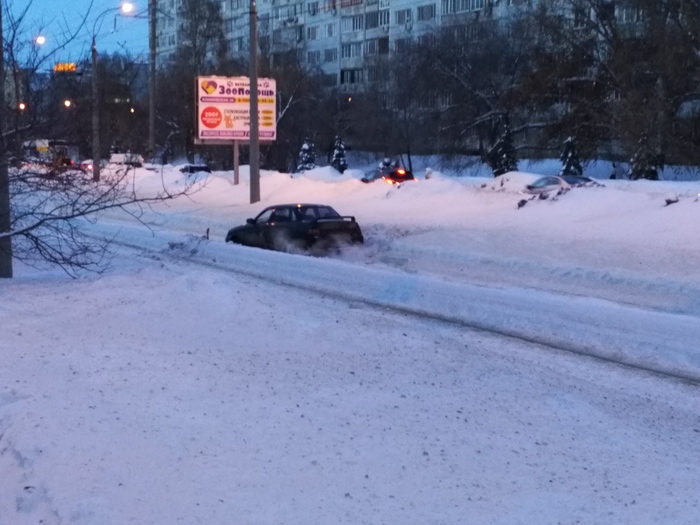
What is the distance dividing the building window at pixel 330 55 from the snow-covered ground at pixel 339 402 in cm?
7240

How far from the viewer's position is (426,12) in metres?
73.0

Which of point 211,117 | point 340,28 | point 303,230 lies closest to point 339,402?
point 303,230

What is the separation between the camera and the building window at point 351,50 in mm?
82550

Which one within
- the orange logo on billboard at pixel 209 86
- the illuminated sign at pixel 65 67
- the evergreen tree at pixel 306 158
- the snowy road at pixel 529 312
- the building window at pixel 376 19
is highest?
the building window at pixel 376 19

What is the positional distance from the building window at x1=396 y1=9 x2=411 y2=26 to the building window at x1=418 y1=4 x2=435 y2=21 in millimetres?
1561

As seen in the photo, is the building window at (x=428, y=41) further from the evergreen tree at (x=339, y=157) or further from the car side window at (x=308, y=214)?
the car side window at (x=308, y=214)

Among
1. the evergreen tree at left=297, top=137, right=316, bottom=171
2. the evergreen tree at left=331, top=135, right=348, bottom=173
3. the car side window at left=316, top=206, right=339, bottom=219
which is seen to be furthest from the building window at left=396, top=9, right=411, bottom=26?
the car side window at left=316, top=206, right=339, bottom=219

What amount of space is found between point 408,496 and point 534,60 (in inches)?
1535

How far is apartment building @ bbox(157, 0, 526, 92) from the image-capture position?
69.7 m

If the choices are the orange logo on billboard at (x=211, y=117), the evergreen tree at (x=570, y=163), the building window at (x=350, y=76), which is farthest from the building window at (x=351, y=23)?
the orange logo on billboard at (x=211, y=117)

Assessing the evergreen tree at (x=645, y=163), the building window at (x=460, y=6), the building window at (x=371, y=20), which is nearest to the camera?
the evergreen tree at (x=645, y=163)

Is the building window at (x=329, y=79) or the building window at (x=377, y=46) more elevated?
the building window at (x=377, y=46)

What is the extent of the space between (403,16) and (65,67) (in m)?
67.4

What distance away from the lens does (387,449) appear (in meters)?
6.23
